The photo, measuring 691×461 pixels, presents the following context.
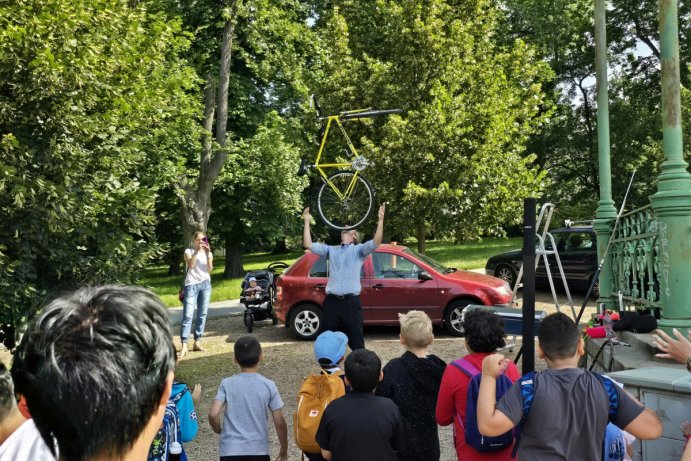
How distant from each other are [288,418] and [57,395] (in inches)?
236

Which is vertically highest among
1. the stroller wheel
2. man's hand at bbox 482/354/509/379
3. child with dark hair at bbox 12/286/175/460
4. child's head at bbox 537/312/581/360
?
child with dark hair at bbox 12/286/175/460

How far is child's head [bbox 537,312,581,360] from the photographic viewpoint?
2701 mm

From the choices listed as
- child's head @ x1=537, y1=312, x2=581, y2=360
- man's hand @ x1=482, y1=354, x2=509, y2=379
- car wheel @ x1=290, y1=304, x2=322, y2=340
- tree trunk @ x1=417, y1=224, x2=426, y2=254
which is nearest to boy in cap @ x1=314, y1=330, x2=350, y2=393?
man's hand @ x1=482, y1=354, x2=509, y2=379

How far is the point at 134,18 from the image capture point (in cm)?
880

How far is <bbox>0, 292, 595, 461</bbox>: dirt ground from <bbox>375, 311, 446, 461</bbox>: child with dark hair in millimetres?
2231

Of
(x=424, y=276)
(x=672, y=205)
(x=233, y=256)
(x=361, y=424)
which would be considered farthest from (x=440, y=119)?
(x=233, y=256)

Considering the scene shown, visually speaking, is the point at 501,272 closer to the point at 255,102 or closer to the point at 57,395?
the point at 255,102

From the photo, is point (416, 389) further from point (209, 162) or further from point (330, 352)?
point (209, 162)

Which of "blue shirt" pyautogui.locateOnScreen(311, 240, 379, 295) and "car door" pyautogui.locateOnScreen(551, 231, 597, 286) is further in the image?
"car door" pyautogui.locateOnScreen(551, 231, 597, 286)

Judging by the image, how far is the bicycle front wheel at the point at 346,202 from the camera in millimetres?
8453

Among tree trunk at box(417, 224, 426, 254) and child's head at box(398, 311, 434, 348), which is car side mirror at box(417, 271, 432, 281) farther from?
child's head at box(398, 311, 434, 348)

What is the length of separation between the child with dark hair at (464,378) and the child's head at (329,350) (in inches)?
32.6

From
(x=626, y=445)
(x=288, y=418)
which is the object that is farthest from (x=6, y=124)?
(x=626, y=445)

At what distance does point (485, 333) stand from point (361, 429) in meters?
0.87
